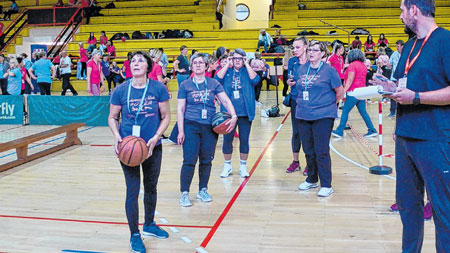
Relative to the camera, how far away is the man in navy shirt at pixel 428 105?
2.88 meters

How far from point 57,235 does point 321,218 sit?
7.88 ft

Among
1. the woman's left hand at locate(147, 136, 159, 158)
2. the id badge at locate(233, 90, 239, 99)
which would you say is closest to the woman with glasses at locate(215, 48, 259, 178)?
the id badge at locate(233, 90, 239, 99)

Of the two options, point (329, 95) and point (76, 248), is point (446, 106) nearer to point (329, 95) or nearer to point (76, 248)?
point (329, 95)

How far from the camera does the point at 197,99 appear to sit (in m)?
5.29

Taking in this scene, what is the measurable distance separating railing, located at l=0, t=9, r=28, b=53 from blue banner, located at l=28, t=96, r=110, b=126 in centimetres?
1304

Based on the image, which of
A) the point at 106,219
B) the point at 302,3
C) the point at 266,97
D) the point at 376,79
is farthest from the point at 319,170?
the point at 302,3

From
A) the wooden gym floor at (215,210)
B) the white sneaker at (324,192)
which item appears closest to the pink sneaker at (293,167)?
the wooden gym floor at (215,210)

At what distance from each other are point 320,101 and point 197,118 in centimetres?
132

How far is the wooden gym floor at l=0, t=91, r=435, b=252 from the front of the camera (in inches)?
169

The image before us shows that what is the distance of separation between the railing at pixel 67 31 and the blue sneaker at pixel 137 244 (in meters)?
19.8

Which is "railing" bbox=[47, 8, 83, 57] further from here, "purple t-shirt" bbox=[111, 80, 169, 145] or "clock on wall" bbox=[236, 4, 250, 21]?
"purple t-shirt" bbox=[111, 80, 169, 145]

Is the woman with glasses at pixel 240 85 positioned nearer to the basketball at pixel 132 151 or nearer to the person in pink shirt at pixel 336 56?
the basketball at pixel 132 151

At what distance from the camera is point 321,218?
4902mm

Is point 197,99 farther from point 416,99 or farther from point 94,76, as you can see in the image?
point 94,76
